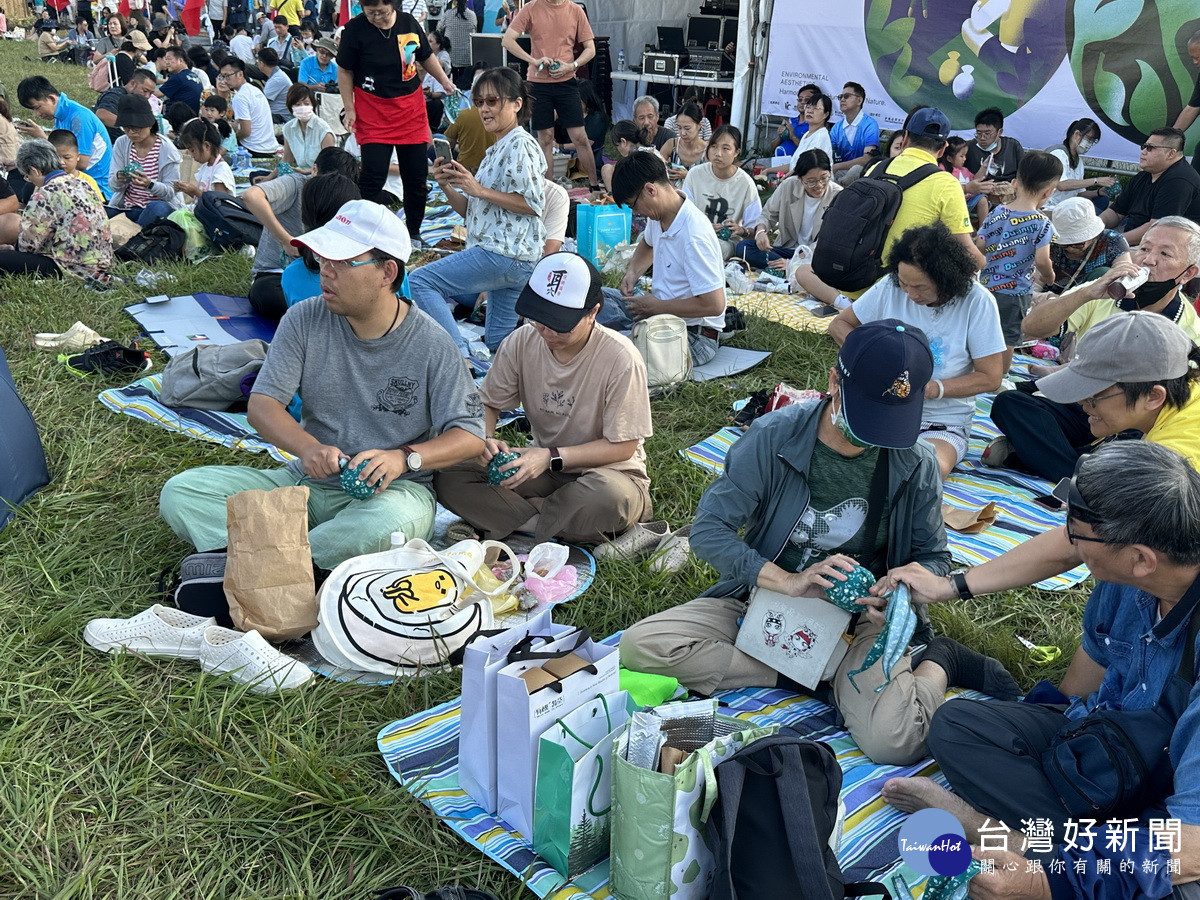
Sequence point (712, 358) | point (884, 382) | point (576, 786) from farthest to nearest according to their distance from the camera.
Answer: point (712, 358) < point (884, 382) < point (576, 786)

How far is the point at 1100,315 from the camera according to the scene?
5.02 metres

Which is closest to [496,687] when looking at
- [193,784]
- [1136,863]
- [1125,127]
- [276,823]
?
[276,823]

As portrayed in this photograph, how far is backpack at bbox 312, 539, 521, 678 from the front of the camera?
312cm

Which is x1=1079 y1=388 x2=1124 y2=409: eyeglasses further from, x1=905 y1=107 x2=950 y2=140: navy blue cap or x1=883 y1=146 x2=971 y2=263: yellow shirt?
x1=905 y1=107 x2=950 y2=140: navy blue cap

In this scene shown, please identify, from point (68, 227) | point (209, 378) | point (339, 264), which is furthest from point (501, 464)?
point (68, 227)

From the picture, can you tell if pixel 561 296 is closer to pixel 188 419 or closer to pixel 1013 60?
pixel 188 419

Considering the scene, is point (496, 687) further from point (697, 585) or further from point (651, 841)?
point (697, 585)

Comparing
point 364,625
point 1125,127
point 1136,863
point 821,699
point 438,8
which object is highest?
point 438,8

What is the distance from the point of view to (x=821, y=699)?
3.16 metres

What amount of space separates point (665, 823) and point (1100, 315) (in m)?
4.06

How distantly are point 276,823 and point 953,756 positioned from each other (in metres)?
1.80

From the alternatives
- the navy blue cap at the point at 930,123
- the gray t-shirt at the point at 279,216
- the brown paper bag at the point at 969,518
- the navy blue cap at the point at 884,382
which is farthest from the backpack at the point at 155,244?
the navy blue cap at the point at 884,382

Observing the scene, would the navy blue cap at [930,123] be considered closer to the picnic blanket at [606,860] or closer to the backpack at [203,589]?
the picnic blanket at [606,860]

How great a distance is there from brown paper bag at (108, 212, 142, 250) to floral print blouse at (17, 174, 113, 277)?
0.62 meters
